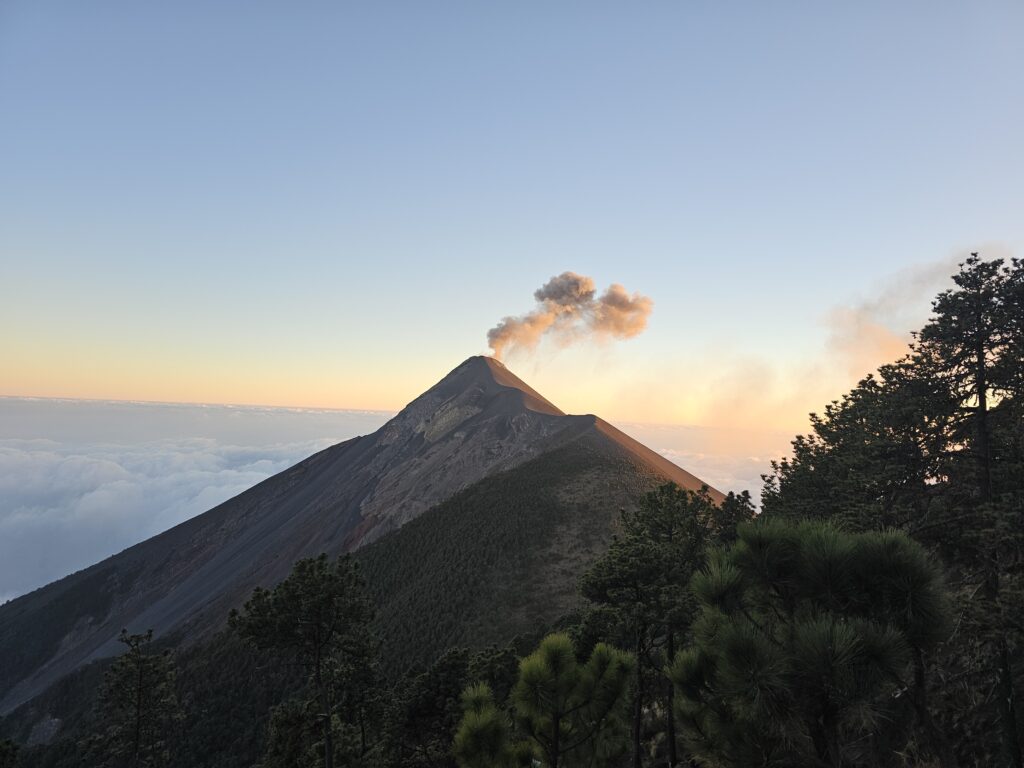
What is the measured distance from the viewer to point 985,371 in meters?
15.4

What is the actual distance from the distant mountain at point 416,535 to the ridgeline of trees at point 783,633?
23451 mm

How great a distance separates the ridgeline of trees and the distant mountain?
76.9 feet

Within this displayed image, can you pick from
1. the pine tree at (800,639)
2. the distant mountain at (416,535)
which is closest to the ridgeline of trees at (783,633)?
the pine tree at (800,639)

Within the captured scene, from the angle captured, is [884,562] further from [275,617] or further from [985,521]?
[275,617]

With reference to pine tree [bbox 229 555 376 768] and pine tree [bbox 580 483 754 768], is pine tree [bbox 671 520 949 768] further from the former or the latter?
pine tree [bbox 229 555 376 768]

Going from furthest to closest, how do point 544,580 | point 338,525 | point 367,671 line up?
point 338,525 → point 544,580 → point 367,671

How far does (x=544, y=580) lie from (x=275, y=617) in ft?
133

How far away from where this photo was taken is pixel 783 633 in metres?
7.34

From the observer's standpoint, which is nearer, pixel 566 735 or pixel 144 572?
pixel 566 735

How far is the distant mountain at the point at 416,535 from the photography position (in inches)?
2148

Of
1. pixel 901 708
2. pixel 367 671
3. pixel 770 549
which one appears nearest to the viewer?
pixel 770 549

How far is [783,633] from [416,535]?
69.3 metres

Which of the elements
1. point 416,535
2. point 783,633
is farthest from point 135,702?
point 416,535

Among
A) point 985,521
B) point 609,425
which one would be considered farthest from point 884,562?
point 609,425
